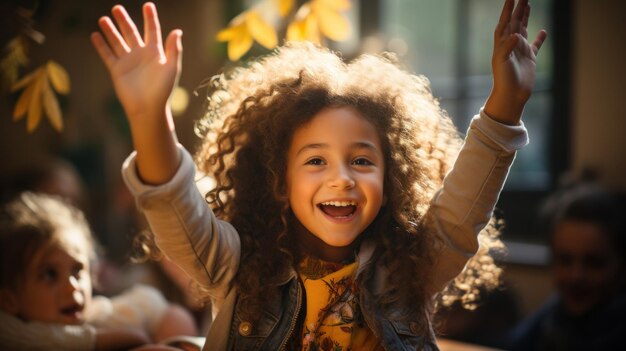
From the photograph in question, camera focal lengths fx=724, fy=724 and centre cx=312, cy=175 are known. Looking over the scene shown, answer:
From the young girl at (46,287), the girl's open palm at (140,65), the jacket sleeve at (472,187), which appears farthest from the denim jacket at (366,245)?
the young girl at (46,287)

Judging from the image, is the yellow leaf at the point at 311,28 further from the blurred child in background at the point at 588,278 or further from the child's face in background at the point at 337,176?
the blurred child in background at the point at 588,278

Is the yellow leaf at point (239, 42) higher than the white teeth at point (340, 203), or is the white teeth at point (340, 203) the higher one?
the yellow leaf at point (239, 42)

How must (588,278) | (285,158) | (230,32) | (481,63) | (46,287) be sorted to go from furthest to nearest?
(481,63), (588,278), (230,32), (46,287), (285,158)

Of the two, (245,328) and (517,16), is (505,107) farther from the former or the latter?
(245,328)

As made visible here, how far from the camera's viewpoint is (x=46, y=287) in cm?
141

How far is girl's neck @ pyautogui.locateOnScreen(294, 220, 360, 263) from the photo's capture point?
3.86 feet

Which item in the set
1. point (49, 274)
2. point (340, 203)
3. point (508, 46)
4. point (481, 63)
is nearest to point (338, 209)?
point (340, 203)

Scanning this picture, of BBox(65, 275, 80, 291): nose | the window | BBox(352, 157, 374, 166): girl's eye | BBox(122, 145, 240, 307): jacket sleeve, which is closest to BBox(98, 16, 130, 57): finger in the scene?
BBox(122, 145, 240, 307): jacket sleeve

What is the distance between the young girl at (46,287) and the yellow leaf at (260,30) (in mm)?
555

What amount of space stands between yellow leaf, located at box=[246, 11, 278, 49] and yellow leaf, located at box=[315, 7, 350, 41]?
11cm

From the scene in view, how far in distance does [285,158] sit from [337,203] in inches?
5.0

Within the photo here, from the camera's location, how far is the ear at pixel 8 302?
1414 mm

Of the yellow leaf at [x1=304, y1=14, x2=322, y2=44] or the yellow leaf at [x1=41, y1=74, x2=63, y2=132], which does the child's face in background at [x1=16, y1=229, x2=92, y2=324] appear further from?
the yellow leaf at [x1=304, y1=14, x2=322, y2=44]

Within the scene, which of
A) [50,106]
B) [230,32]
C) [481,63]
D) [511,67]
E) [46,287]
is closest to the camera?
[511,67]
